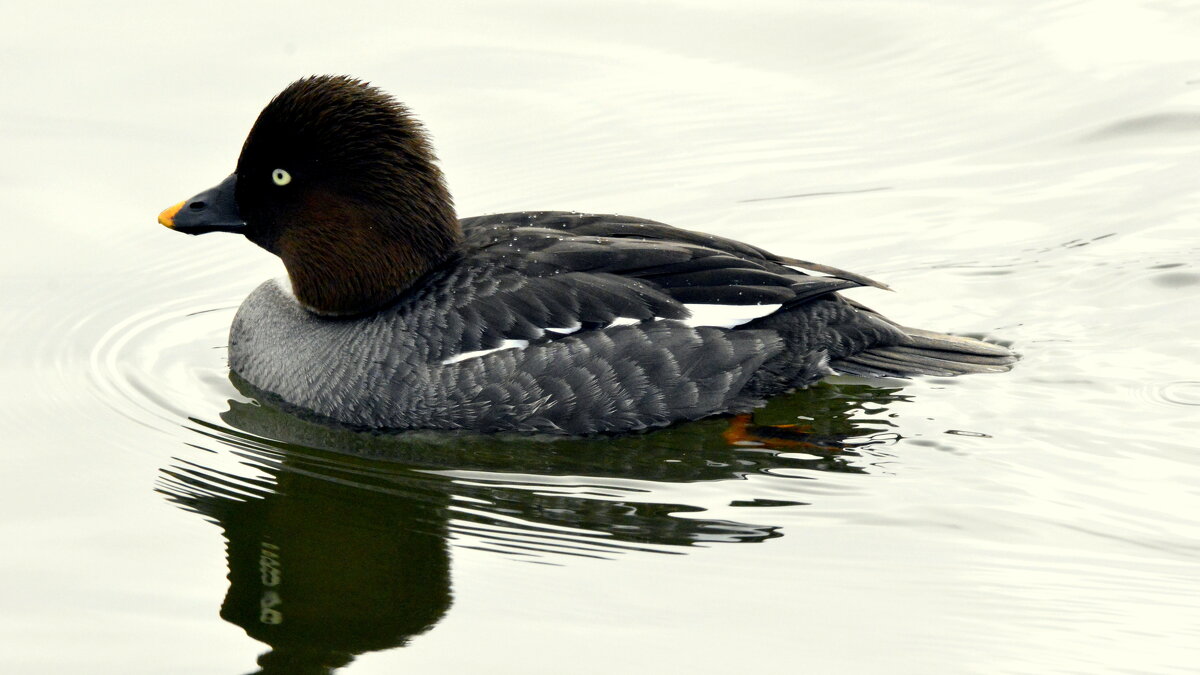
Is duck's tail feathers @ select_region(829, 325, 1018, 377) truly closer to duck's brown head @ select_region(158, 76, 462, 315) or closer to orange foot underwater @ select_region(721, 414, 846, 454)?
orange foot underwater @ select_region(721, 414, 846, 454)

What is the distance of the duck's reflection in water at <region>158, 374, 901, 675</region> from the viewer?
677 cm

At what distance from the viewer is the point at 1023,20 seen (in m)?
12.8

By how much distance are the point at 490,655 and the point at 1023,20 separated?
8.34 m

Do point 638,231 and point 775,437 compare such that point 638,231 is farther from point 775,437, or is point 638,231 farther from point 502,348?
point 775,437

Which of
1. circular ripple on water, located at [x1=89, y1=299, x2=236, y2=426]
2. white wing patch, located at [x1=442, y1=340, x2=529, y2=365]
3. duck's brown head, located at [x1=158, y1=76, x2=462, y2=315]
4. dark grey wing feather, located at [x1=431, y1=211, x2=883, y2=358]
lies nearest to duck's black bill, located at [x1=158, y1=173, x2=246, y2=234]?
duck's brown head, located at [x1=158, y1=76, x2=462, y2=315]

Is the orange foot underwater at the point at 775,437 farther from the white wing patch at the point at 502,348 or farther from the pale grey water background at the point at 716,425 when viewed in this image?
the white wing patch at the point at 502,348

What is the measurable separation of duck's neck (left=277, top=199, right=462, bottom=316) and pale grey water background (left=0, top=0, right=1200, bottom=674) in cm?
79

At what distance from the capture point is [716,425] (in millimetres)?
8391

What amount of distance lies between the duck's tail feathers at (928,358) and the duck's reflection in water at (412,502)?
0.21 metres

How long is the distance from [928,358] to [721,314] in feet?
4.14

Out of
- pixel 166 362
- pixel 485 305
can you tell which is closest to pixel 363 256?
pixel 485 305

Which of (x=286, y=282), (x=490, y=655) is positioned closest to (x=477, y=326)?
(x=286, y=282)

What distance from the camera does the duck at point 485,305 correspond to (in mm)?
8156

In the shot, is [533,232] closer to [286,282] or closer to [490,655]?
[286,282]
